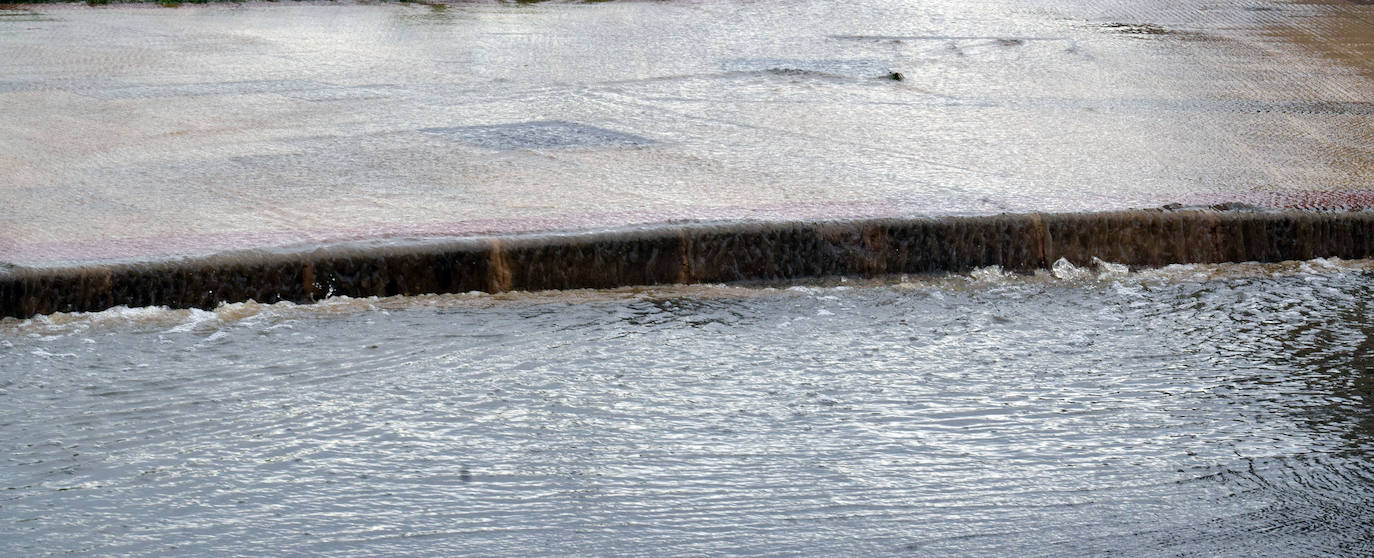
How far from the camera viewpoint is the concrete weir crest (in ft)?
11.3

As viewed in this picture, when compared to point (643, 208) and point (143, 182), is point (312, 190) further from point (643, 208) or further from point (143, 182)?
point (643, 208)

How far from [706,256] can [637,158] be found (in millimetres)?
1003

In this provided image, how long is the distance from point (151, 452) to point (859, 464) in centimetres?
123

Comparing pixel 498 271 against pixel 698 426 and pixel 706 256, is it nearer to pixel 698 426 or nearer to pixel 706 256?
pixel 706 256

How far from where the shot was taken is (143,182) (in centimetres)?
430

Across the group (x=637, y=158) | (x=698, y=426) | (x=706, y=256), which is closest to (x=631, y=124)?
(x=637, y=158)

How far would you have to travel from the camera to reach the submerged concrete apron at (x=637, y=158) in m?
3.71

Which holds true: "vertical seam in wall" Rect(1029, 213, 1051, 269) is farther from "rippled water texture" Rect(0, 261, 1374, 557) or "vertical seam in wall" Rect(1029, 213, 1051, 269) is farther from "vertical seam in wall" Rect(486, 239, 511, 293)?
"vertical seam in wall" Rect(486, 239, 511, 293)

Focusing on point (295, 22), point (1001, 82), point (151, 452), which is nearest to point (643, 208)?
point (151, 452)

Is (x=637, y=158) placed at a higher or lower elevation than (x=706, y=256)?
higher

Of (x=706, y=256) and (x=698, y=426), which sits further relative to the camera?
(x=706, y=256)

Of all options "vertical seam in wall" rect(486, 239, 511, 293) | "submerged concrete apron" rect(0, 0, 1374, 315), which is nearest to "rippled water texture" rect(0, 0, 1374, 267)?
"submerged concrete apron" rect(0, 0, 1374, 315)

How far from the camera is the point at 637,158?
4.77m

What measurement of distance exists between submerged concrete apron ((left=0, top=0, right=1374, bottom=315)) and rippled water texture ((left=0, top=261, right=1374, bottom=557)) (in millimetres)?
155
